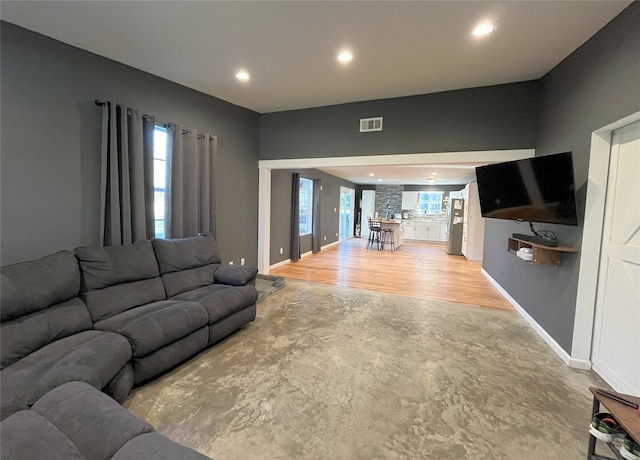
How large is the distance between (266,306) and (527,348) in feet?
9.60

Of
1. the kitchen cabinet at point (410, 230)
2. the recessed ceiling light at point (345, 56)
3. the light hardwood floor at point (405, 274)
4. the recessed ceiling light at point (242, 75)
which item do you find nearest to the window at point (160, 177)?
the recessed ceiling light at point (242, 75)

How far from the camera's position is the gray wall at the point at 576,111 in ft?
6.52

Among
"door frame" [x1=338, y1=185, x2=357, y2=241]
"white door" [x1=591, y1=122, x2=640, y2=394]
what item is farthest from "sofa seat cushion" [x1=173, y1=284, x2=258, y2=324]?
"door frame" [x1=338, y1=185, x2=357, y2=241]

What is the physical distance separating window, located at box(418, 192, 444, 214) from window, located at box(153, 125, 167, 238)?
10.0 metres

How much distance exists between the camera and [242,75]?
10.9 ft

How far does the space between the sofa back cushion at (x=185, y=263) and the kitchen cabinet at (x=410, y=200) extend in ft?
31.6

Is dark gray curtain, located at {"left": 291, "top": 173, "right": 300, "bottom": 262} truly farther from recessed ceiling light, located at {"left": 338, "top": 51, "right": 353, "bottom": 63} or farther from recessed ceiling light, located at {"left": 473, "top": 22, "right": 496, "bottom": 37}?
recessed ceiling light, located at {"left": 473, "top": 22, "right": 496, "bottom": 37}

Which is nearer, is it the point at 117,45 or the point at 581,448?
the point at 581,448

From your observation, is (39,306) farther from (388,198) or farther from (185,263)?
(388,198)

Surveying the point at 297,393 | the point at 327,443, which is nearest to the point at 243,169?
the point at 297,393

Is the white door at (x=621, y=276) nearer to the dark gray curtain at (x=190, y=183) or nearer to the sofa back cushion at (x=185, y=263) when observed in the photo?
the sofa back cushion at (x=185, y=263)

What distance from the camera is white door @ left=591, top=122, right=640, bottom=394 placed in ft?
6.62

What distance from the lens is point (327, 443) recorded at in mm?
1602

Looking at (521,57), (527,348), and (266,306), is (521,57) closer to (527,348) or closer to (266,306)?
(527,348)
